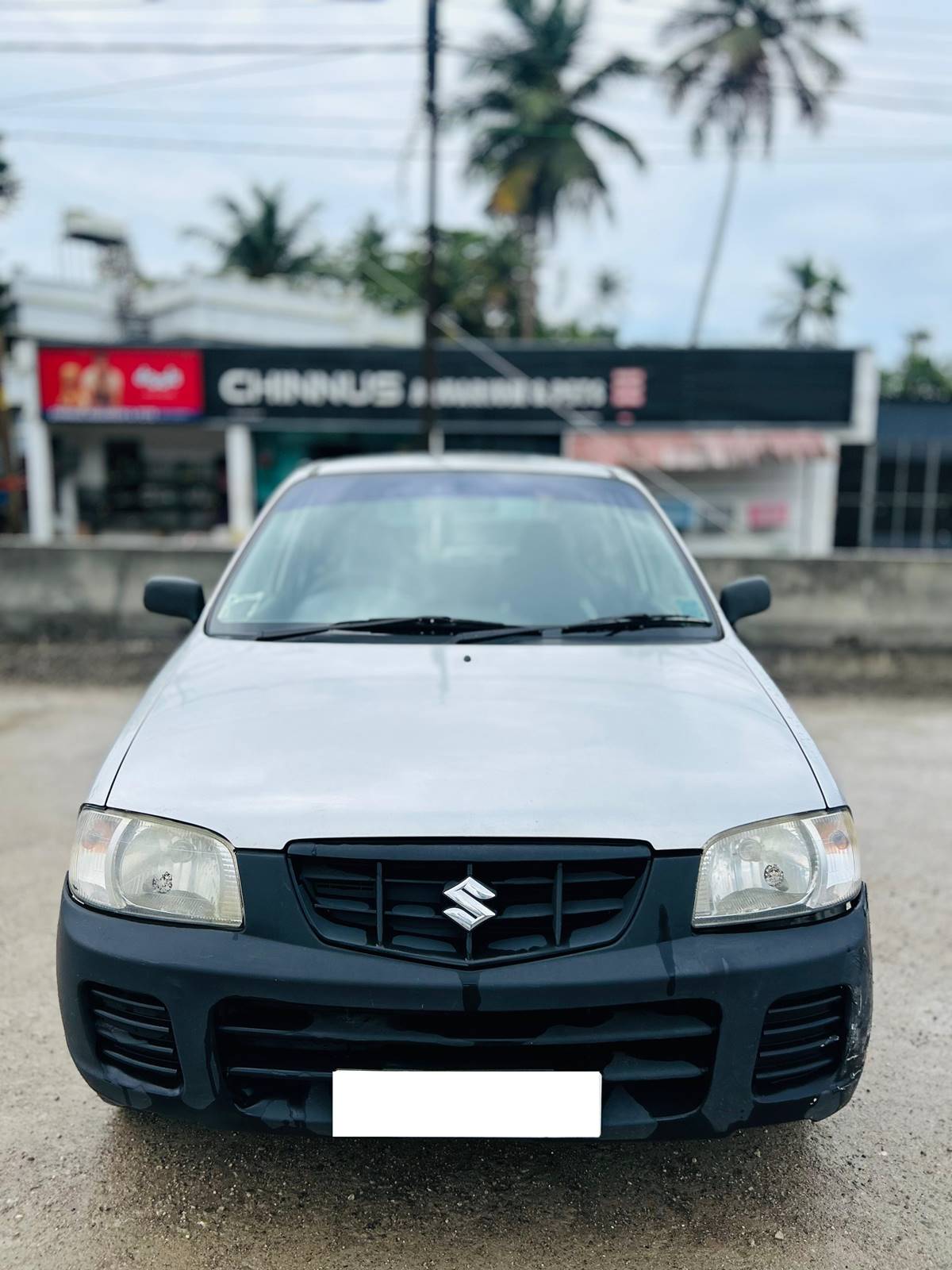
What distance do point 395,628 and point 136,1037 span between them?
1.26 meters

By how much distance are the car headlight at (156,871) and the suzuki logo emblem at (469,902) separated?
1.33ft

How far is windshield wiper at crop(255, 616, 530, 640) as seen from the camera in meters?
2.85

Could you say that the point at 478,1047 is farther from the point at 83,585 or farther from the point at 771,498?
the point at 771,498


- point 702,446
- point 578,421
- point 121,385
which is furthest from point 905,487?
point 121,385

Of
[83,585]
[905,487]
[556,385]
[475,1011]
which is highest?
[556,385]

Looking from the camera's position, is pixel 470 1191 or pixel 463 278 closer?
pixel 470 1191

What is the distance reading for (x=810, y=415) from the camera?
824 inches

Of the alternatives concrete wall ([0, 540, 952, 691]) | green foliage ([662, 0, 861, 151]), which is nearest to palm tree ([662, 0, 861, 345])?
green foliage ([662, 0, 861, 151])

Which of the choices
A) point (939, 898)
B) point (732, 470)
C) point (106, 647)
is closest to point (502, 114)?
point (732, 470)

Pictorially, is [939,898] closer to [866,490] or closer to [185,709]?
[185,709]

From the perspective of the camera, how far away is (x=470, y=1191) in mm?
2225

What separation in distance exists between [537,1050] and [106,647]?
6.94 m

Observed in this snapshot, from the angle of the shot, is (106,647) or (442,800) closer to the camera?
(442,800)

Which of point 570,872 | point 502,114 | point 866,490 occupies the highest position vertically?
point 502,114
